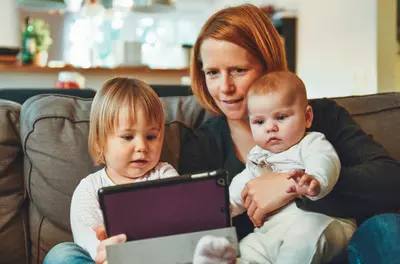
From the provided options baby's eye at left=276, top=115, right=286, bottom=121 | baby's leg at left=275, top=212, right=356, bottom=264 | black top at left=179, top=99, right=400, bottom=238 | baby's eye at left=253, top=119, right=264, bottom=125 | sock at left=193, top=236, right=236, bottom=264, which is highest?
baby's eye at left=276, top=115, right=286, bottom=121

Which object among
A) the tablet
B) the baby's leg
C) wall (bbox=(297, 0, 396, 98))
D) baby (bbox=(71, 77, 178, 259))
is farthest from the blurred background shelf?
the tablet

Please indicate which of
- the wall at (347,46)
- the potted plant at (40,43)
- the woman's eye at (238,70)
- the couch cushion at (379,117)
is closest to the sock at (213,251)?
the woman's eye at (238,70)

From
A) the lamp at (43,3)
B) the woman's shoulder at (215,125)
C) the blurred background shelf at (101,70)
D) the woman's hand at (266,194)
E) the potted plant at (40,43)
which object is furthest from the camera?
the potted plant at (40,43)

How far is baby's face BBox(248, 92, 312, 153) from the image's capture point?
1337mm

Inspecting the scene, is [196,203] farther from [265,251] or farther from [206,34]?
[206,34]

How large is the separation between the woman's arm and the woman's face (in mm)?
224

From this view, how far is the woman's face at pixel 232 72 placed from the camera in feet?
4.97

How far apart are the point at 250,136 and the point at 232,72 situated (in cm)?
22

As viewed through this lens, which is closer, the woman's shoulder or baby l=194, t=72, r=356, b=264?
baby l=194, t=72, r=356, b=264

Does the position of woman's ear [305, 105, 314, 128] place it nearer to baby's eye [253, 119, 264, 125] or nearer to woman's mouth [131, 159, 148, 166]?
baby's eye [253, 119, 264, 125]

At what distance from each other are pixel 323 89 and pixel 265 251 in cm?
402

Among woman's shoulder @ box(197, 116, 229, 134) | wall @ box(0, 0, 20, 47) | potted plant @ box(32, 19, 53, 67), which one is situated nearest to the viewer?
woman's shoulder @ box(197, 116, 229, 134)

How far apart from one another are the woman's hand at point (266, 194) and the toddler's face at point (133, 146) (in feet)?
0.91

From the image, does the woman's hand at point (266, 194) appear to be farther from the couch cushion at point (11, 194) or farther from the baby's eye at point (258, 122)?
the couch cushion at point (11, 194)
